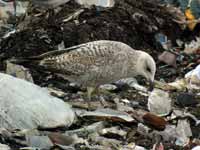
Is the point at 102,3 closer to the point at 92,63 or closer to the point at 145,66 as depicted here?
the point at 145,66

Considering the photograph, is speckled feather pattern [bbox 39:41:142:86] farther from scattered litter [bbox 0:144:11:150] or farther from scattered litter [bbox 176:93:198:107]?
scattered litter [bbox 0:144:11:150]

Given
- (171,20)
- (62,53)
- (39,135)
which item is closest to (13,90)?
(39,135)

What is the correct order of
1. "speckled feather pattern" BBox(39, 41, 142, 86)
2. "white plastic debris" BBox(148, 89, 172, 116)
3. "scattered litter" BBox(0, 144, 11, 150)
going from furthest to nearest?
"white plastic debris" BBox(148, 89, 172, 116) → "speckled feather pattern" BBox(39, 41, 142, 86) → "scattered litter" BBox(0, 144, 11, 150)

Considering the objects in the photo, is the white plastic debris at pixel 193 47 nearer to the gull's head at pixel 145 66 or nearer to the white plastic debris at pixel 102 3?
the white plastic debris at pixel 102 3

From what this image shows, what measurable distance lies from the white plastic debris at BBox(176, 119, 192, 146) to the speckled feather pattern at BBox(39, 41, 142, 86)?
690 mm

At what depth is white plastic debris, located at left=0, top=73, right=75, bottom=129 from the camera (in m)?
4.99

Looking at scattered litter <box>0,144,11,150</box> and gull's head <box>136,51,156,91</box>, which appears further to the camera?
gull's head <box>136,51,156,91</box>

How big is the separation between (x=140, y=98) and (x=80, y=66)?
843 millimetres

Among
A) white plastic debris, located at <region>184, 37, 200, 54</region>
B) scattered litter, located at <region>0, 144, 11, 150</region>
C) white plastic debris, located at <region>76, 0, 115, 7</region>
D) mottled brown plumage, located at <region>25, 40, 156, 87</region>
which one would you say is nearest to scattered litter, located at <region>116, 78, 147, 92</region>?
mottled brown plumage, located at <region>25, 40, 156, 87</region>

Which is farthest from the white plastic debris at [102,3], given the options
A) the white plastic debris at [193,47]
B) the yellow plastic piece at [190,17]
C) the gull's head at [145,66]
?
the gull's head at [145,66]

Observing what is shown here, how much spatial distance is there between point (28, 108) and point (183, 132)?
4.30 feet

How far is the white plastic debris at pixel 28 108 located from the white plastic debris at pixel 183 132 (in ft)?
2.82

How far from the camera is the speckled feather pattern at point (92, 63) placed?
5.84 metres

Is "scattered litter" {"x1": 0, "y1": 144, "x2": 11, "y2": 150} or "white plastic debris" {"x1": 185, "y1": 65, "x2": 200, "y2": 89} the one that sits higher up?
"scattered litter" {"x1": 0, "y1": 144, "x2": 11, "y2": 150}
